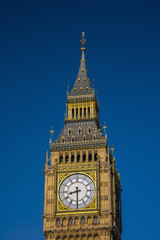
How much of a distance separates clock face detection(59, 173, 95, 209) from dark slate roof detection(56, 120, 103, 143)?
5.23m

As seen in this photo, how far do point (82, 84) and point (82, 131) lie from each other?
7.85m

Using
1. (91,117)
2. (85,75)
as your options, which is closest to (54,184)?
(91,117)

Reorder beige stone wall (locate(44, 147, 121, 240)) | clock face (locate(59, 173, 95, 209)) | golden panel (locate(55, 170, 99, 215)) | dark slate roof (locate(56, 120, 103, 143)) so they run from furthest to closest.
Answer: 1. dark slate roof (locate(56, 120, 103, 143))
2. clock face (locate(59, 173, 95, 209))
3. golden panel (locate(55, 170, 99, 215))
4. beige stone wall (locate(44, 147, 121, 240))

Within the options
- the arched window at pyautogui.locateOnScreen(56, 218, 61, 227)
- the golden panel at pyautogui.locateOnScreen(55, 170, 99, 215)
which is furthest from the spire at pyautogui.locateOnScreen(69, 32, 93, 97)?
the arched window at pyautogui.locateOnScreen(56, 218, 61, 227)

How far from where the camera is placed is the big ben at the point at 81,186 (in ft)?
269

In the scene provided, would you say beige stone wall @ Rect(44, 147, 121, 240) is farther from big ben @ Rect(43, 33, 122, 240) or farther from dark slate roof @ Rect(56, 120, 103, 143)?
dark slate roof @ Rect(56, 120, 103, 143)

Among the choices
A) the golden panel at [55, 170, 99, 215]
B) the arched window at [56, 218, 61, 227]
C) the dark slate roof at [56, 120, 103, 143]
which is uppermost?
the dark slate roof at [56, 120, 103, 143]

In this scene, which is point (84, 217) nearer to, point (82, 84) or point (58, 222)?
point (58, 222)

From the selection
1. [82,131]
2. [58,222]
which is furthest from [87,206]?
[82,131]

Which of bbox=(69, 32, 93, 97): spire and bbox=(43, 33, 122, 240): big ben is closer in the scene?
bbox=(43, 33, 122, 240): big ben

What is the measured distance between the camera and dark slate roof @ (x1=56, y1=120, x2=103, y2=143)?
8812 centimetres

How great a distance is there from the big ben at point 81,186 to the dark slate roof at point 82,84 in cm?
372

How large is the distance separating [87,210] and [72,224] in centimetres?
220

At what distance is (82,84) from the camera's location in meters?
94.4
